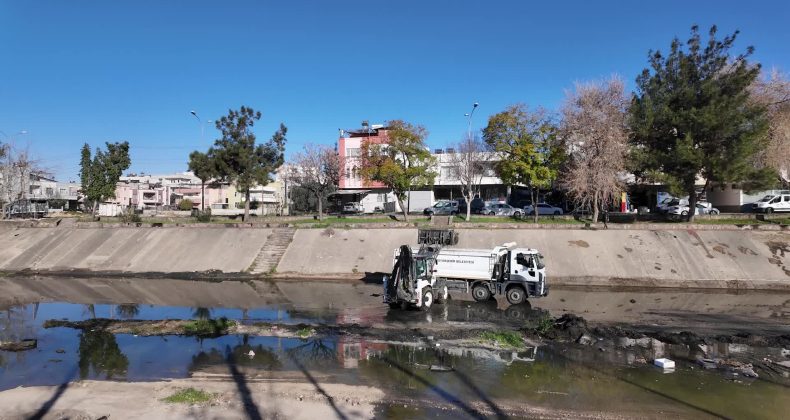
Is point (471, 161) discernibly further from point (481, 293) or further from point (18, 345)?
point (18, 345)

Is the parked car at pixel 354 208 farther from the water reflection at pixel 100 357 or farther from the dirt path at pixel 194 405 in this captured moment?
the dirt path at pixel 194 405

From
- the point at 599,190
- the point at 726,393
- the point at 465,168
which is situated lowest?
the point at 726,393

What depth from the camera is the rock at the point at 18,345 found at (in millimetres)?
15961

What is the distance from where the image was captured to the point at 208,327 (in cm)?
1784

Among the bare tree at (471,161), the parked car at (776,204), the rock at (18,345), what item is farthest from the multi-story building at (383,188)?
the rock at (18,345)

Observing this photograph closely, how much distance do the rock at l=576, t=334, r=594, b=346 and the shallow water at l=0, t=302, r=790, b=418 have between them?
Answer: 61 cm

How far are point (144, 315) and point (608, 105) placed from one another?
3342 centimetres

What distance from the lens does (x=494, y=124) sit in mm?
40719

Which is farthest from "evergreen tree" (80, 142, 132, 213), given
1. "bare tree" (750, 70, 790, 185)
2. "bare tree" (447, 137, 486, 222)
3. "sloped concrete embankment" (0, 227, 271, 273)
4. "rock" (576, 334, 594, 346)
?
"bare tree" (750, 70, 790, 185)

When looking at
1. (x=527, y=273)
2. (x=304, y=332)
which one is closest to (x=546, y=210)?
(x=527, y=273)

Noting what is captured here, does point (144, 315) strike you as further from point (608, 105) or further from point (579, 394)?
point (608, 105)

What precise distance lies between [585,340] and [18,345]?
60.4ft

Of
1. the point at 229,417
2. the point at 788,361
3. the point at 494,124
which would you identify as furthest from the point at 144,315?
the point at 494,124

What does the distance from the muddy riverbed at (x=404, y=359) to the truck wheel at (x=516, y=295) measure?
34 centimetres
